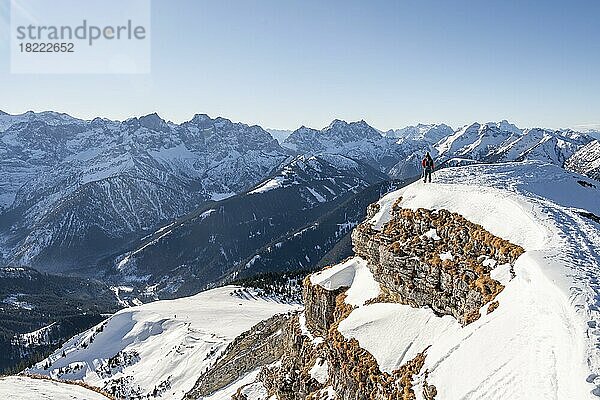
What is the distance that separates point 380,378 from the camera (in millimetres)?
21109

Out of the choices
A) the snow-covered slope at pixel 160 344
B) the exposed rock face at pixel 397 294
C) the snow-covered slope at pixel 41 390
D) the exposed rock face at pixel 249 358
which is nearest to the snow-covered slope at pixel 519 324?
the exposed rock face at pixel 397 294

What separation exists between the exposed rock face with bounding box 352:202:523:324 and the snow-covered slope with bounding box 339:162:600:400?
2.28ft

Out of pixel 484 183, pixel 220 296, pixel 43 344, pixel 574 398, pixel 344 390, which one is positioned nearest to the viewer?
pixel 574 398

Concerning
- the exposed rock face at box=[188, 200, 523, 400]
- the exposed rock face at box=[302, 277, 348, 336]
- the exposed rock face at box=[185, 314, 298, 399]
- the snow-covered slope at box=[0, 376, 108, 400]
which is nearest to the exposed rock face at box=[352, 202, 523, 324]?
the exposed rock face at box=[188, 200, 523, 400]

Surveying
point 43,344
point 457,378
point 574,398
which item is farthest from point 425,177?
point 43,344

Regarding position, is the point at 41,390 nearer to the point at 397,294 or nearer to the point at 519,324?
the point at 397,294

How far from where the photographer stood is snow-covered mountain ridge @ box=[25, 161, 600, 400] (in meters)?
13.2

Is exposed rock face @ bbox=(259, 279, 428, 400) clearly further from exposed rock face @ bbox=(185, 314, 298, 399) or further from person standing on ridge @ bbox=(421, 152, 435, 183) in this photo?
person standing on ridge @ bbox=(421, 152, 435, 183)

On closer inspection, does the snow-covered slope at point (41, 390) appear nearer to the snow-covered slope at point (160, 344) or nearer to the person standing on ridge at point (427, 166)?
the person standing on ridge at point (427, 166)

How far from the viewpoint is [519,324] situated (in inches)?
584

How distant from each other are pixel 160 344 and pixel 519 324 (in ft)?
351

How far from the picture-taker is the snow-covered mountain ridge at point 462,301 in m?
13.2

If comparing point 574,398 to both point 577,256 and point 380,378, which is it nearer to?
point 577,256

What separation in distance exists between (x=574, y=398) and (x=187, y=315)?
4712 inches
